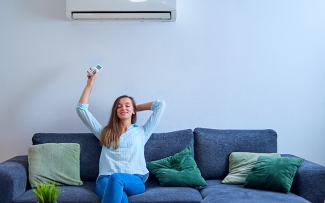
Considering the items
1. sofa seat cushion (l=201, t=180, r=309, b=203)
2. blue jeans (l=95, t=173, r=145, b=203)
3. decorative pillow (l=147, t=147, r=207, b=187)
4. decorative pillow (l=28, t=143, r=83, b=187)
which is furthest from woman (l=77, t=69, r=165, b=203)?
sofa seat cushion (l=201, t=180, r=309, b=203)

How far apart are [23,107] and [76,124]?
1.63 feet

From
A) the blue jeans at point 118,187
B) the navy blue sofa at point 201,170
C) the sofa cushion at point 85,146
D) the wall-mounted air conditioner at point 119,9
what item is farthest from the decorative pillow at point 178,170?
the wall-mounted air conditioner at point 119,9

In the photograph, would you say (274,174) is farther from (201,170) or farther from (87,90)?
(87,90)

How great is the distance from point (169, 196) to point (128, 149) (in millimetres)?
565

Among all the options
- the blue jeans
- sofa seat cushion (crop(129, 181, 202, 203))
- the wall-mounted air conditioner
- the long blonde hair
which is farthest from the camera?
the wall-mounted air conditioner

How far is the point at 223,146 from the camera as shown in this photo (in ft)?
11.4

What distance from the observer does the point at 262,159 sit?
3227 millimetres

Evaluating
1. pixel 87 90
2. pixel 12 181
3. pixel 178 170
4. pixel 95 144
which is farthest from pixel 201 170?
pixel 12 181

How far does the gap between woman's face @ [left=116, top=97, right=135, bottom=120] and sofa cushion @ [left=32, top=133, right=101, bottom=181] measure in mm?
300

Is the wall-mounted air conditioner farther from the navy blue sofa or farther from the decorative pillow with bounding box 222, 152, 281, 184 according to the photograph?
the decorative pillow with bounding box 222, 152, 281, 184

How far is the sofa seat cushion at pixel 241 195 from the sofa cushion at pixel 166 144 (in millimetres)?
445

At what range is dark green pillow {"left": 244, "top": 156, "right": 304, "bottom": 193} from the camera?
303 cm

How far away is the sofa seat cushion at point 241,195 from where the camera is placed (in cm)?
279

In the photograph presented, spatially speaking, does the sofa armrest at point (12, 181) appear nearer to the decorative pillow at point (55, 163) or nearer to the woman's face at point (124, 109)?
the decorative pillow at point (55, 163)
